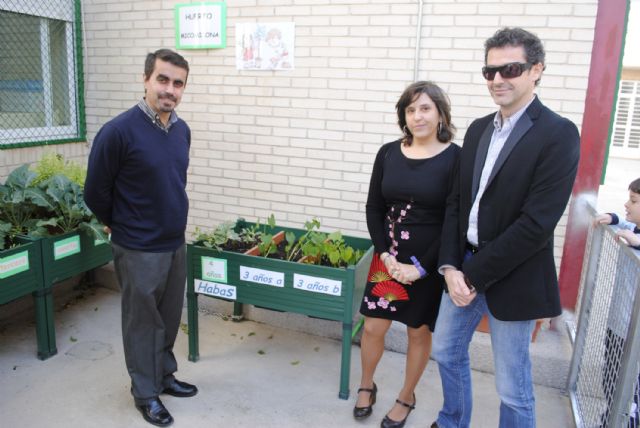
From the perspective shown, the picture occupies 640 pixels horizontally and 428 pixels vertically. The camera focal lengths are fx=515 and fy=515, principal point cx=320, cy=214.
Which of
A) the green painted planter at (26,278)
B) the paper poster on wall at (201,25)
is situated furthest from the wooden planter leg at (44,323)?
the paper poster on wall at (201,25)

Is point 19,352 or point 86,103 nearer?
point 19,352

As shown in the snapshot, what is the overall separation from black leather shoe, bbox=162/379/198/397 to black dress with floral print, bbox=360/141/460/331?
1.24 metres

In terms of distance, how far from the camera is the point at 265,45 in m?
4.29

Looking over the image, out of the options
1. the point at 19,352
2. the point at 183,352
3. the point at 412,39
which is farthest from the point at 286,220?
the point at 19,352

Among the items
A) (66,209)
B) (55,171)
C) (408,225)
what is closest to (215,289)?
(66,209)

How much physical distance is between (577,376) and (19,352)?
381 centimetres

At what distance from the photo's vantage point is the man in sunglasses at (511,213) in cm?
203

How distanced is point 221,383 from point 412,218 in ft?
5.59

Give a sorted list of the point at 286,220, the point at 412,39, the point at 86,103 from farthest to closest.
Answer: the point at 86,103 → the point at 286,220 → the point at 412,39

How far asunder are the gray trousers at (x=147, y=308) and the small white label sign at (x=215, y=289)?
0.32 meters

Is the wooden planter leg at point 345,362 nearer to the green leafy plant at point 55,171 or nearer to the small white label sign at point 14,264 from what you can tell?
the small white label sign at point 14,264

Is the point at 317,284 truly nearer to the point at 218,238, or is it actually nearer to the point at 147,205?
the point at 218,238

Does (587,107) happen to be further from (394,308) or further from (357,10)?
(394,308)

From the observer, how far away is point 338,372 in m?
3.59
